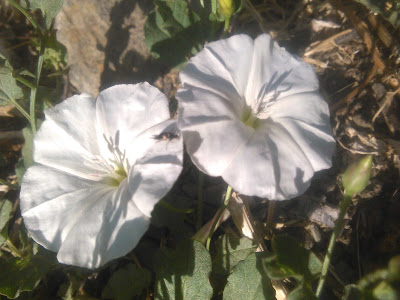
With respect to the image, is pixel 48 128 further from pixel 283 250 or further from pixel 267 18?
pixel 267 18

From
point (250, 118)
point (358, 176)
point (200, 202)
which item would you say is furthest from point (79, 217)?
point (358, 176)

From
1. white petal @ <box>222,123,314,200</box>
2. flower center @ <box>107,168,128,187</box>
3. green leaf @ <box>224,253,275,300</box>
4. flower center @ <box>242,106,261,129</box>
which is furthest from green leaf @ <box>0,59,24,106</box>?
green leaf @ <box>224,253,275,300</box>

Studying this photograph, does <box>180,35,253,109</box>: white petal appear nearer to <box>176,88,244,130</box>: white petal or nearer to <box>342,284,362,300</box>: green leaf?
<box>176,88,244,130</box>: white petal

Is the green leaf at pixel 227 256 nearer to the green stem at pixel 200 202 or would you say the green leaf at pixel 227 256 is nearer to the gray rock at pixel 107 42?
the green stem at pixel 200 202

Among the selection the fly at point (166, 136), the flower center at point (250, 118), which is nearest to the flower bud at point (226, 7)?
the flower center at point (250, 118)

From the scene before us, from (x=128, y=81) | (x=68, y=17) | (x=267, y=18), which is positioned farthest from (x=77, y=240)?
(x=267, y=18)

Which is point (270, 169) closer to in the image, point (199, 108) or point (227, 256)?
point (199, 108)
